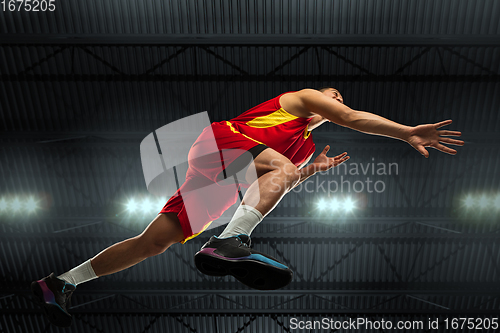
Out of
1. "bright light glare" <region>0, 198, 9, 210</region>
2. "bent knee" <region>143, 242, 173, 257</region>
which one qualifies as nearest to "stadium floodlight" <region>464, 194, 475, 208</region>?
"bent knee" <region>143, 242, 173, 257</region>

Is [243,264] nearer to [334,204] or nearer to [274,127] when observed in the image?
[274,127]

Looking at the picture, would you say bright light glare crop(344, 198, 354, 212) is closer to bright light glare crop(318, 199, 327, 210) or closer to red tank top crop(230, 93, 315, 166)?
bright light glare crop(318, 199, 327, 210)

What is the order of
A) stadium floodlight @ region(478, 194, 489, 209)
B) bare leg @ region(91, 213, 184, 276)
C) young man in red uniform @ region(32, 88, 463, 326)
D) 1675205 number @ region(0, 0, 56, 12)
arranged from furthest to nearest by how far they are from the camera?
stadium floodlight @ region(478, 194, 489, 209) → 1675205 number @ region(0, 0, 56, 12) → bare leg @ region(91, 213, 184, 276) → young man in red uniform @ region(32, 88, 463, 326)

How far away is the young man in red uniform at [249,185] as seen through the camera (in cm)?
241

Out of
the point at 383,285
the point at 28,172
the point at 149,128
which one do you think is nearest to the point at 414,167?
the point at 383,285

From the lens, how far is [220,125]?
9.69 feet

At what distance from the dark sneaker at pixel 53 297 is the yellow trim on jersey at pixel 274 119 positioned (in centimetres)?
214

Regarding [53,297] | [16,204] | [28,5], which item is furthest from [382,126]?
[16,204]

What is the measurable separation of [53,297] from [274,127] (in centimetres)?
232

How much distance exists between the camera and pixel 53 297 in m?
2.95

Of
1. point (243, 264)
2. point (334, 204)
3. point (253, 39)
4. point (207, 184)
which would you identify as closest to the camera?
point (243, 264)

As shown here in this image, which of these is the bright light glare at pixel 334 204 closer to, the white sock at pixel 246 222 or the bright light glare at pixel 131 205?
the bright light glare at pixel 131 205

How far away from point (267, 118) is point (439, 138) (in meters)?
1.32

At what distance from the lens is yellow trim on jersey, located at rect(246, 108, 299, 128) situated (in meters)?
3.00
